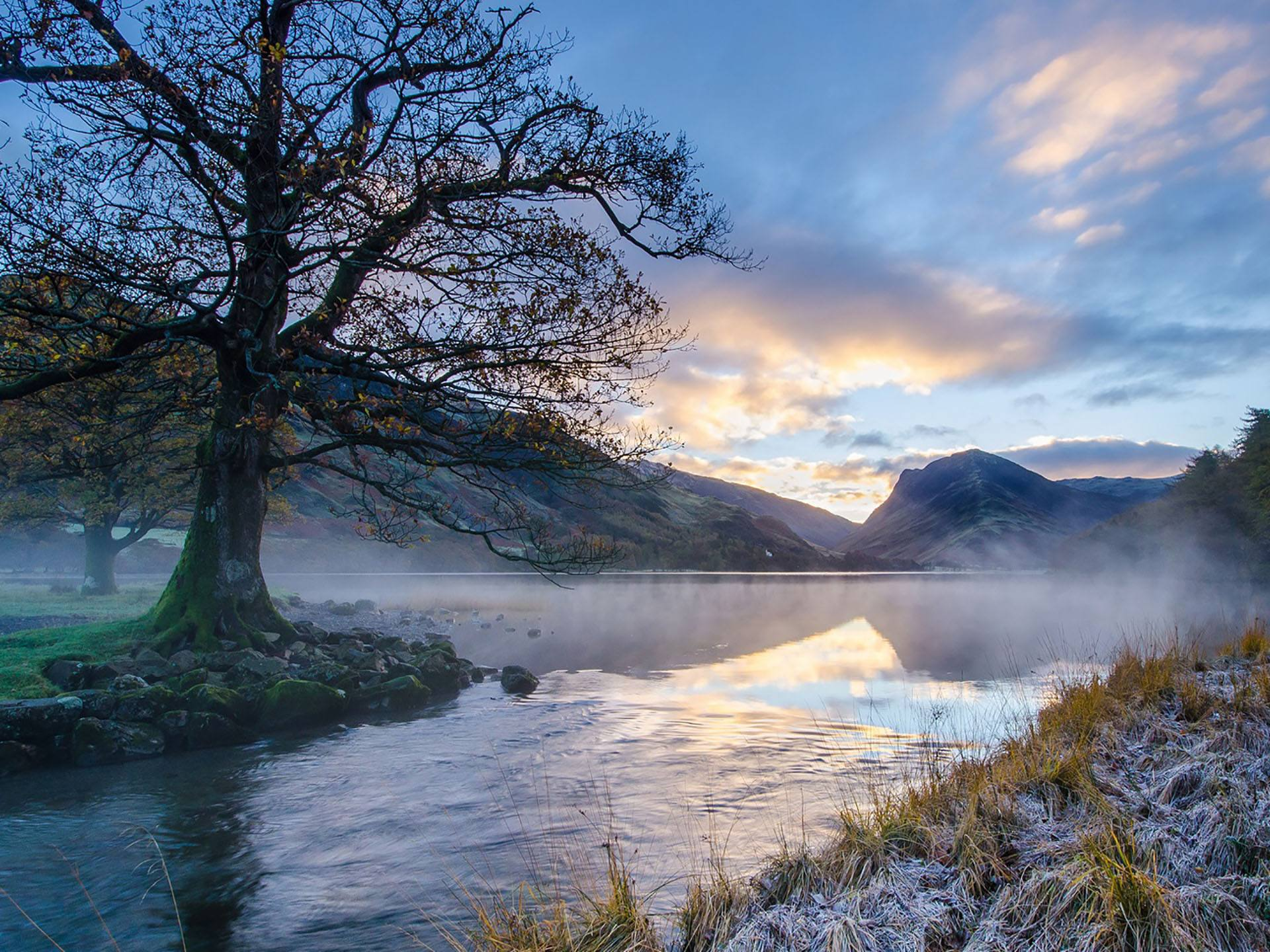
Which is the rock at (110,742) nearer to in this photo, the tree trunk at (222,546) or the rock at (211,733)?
the rock at (211,733)

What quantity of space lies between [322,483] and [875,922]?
130409mm

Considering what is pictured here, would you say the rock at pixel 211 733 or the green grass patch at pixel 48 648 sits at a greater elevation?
the green grass patch at pixel 48 648

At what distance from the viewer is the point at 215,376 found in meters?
16.2

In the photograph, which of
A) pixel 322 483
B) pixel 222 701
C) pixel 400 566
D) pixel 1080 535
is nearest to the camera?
pixel 222 701

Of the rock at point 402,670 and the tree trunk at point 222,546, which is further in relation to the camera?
the rock at point 402,670

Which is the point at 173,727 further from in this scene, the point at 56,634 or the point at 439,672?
the point at 56,634

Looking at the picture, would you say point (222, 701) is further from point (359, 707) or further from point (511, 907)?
point (511, 907)

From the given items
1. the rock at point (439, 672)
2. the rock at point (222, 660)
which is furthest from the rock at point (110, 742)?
the rock at point (439, 672)

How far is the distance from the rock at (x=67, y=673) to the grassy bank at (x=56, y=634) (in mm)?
164

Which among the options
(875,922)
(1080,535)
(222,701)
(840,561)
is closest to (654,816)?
(875,922)

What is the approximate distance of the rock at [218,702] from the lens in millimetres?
11820

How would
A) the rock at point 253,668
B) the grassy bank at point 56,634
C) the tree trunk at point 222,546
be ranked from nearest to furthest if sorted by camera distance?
the grassy bank at point 56,634 < the rock at point 253,668 < the tree trunk at point 222,546

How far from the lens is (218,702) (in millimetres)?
11938

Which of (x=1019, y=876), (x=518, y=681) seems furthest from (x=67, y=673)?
(x=1019, y=876)
